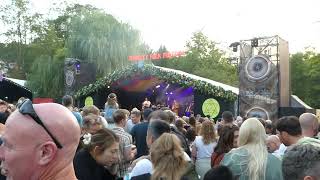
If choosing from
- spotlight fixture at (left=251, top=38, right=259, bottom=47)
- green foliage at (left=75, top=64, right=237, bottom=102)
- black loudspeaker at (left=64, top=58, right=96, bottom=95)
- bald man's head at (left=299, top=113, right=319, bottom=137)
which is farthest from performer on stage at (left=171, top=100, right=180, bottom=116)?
bald man's head at (left=299, top=113, right=319, bottom=137)

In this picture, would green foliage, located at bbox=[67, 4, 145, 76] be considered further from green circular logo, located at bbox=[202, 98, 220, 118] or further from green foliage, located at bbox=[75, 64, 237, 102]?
green circular logo, located at bbox=[202, 98, 220, 118]

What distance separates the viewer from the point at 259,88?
1855 centimetres

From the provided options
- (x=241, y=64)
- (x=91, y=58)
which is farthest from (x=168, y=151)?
(x=91, y=58)

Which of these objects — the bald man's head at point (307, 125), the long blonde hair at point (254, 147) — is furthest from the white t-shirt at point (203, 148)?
the long blonde hair at point (254, 147)

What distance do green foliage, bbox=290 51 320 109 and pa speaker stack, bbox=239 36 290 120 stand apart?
31497mm

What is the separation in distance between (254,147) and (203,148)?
282cm

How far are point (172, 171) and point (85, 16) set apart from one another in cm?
3508

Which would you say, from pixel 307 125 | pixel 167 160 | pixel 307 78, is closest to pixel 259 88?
pixel 307 125

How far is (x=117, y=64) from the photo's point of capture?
34.1 meters

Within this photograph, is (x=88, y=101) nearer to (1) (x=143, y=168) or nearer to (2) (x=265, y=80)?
(2) (x=265, y=80)

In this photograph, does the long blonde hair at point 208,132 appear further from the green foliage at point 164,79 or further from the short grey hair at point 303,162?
the green foliage at point 164,79

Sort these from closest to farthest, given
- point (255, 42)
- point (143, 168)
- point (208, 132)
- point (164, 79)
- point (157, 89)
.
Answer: point (143, 168) → point (208, 132) → point (255, 42) → point (164, 79) → point (157, 89)

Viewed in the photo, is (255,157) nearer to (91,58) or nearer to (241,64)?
(241,64)

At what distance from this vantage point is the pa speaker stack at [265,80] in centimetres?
1822
